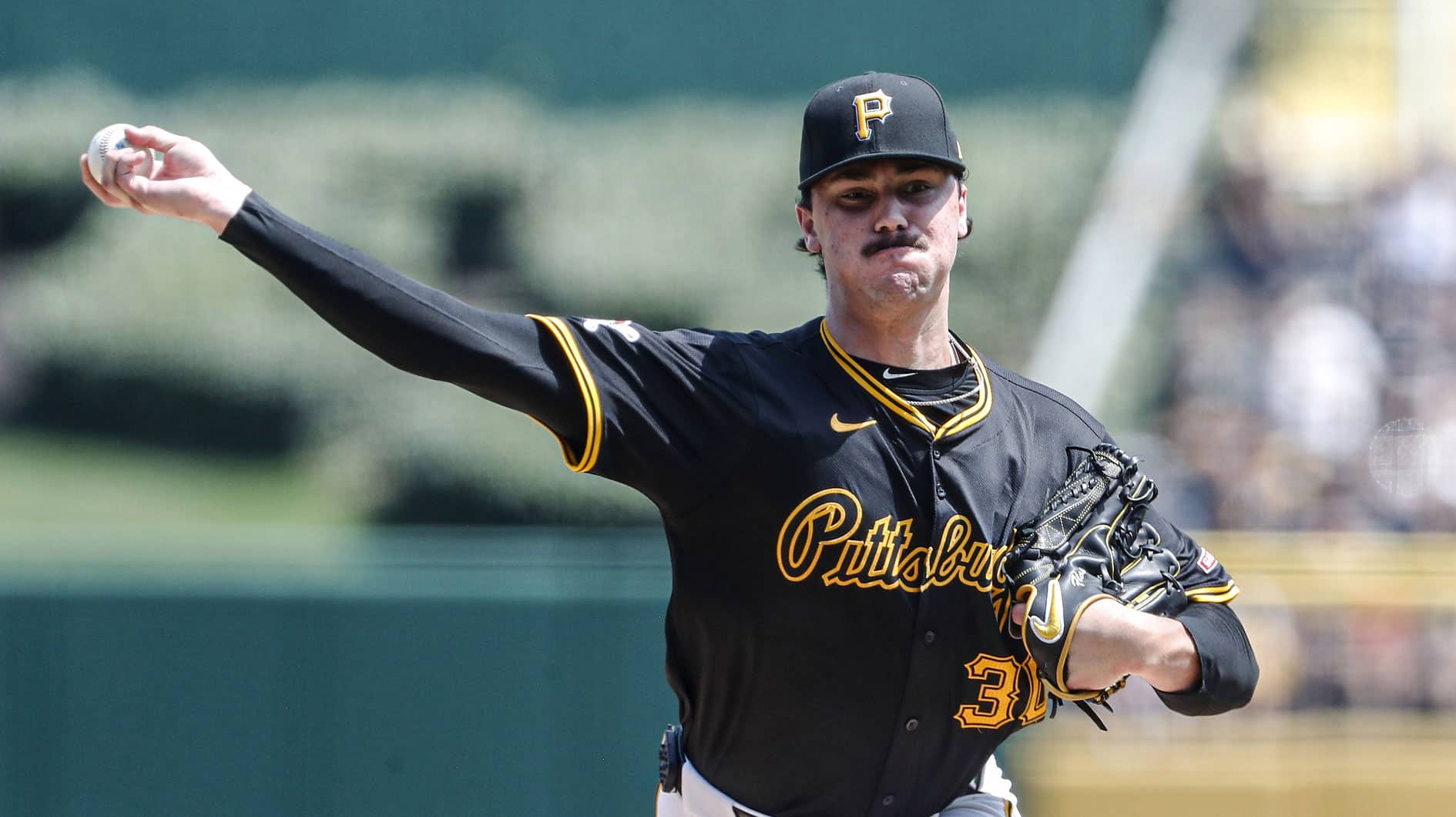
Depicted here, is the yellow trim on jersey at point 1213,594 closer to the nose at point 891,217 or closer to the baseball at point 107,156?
the nose at point 891,217

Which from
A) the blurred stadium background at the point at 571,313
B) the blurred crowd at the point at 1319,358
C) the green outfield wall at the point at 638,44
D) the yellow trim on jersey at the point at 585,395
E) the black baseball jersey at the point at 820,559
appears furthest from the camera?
the green outfield wall at the point at 638,44

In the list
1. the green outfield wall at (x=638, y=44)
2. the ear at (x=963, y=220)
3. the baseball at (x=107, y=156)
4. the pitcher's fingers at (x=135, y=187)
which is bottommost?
the pitcher's fingers at (x=135, y=187)

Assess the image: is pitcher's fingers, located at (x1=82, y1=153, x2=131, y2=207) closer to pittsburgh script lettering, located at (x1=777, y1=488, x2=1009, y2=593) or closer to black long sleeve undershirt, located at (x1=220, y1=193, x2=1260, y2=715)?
black long sleeve undershirt, located at (x1=220, y1=193, x2=1260, y2=715)

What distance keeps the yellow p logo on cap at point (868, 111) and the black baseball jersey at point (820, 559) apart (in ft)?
1.15

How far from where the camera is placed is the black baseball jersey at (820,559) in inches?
90.7

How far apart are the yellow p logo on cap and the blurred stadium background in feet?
9.88

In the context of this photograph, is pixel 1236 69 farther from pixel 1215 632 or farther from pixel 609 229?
pixel 1215 632

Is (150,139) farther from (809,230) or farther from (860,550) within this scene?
(860,550)

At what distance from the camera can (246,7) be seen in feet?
19.1

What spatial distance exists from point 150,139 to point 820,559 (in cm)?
112


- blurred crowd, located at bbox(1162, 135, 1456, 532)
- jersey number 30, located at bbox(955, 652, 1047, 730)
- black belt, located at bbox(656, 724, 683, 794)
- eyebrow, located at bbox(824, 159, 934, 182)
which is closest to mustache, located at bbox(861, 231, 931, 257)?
eyebrow, located at bbox(824, 159, 934, 182)

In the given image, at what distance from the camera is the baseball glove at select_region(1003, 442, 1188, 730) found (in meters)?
2.23


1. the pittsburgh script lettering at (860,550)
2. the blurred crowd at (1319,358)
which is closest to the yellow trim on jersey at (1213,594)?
the pittsburgh script lettering at (860,550)

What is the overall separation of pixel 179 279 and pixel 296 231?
13.4 feet
